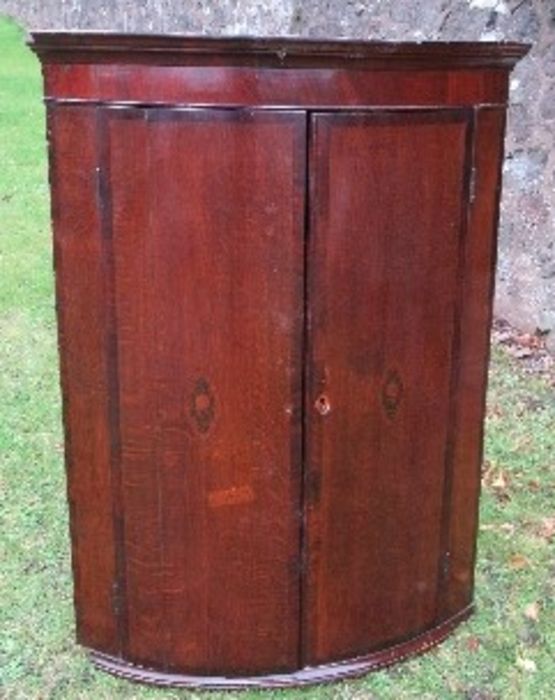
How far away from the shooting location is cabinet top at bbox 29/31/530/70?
233cm

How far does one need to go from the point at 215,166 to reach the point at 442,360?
82 cm

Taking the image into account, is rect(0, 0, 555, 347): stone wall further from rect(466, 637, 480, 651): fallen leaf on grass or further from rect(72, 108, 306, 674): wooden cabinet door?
rect(72, 108, 306, 674): wooden cabinet door

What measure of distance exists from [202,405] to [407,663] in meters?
1.04

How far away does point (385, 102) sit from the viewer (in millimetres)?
2469

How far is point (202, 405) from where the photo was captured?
2.64m

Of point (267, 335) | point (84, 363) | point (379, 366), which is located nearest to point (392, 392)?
point (379, 366)

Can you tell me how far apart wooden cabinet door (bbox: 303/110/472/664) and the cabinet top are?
0.13m

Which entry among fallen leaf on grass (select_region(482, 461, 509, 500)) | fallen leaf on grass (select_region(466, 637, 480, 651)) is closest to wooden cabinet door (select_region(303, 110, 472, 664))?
fallen leaf on grass (select_region(466, 637, 480, 651))

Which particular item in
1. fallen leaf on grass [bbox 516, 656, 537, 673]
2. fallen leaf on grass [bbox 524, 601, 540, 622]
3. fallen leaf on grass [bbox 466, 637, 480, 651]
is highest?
fallen leaf on grass [bbox 524, 601, 540, 622]

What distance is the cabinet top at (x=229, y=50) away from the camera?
7.64 feet

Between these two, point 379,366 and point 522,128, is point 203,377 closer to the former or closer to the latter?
point 379,366

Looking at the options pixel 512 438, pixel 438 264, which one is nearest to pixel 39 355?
pixel 512 438

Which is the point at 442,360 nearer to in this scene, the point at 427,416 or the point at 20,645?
the point at 427,416

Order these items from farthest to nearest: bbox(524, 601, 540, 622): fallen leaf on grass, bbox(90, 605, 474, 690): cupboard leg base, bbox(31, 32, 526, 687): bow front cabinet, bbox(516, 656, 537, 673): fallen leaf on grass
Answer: bbox(524, 601, 540, 622): fallen leaf on grass
bbox(516, 656, 537, 673): fallen leaf on grass
bbox(90, 605, 474, 690): cupboard leg base
bbox(31, 32, 526, 687): bow front cabinet
